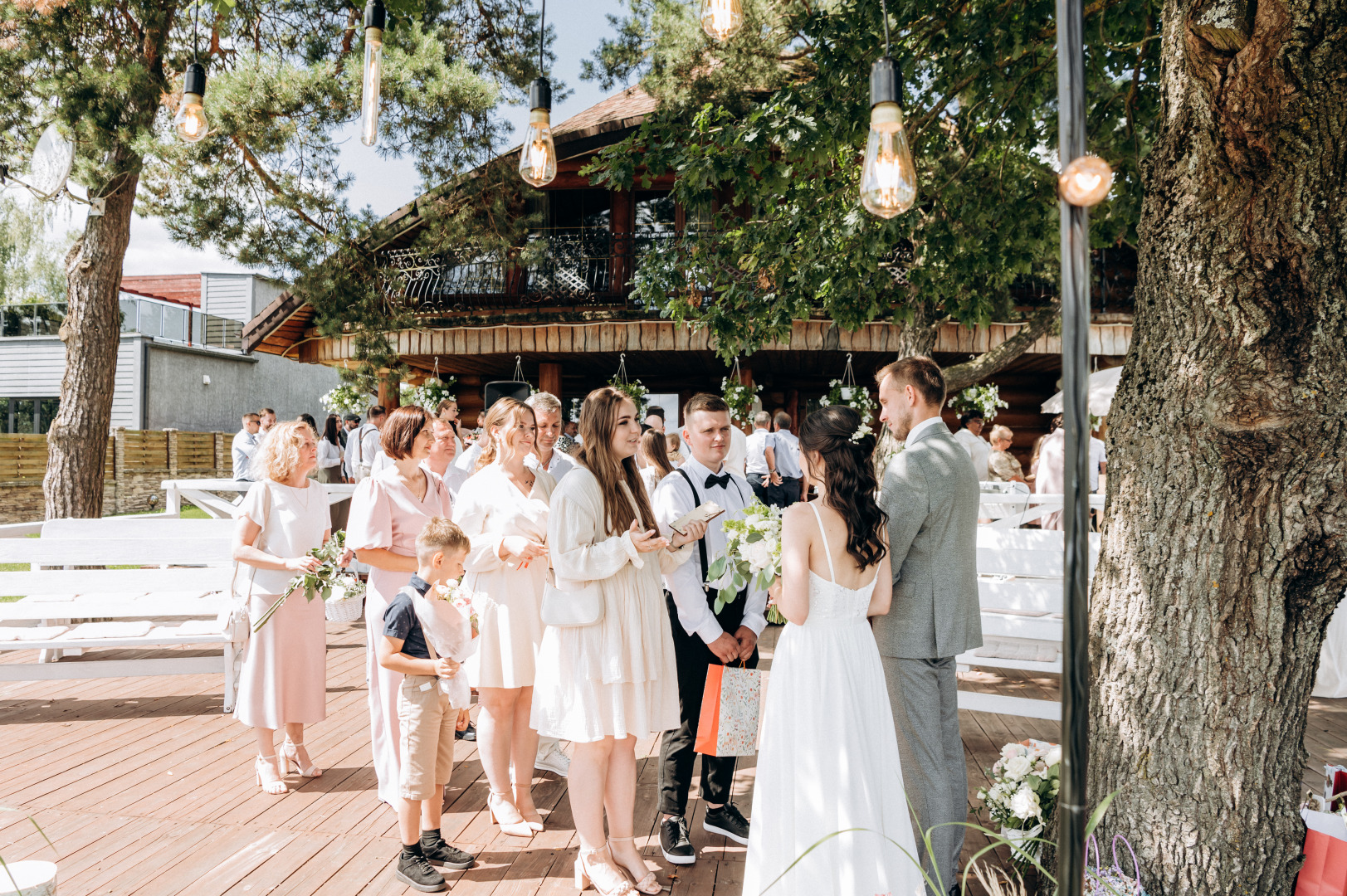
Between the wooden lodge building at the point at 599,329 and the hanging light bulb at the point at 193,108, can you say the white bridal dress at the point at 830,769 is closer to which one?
the hanging light bulb at the point at 193,108

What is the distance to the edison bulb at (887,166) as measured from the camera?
6.38 feet

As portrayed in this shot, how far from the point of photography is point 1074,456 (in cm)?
135

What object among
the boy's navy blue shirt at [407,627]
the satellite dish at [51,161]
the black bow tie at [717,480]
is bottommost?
the boy's navy blue shirt at [407,627]

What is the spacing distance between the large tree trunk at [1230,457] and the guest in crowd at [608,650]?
1.52m

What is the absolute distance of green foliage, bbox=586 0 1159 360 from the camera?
500 cm

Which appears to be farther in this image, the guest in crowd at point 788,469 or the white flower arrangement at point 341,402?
the white flower arrangement at point 341,402

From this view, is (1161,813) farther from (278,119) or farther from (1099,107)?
(278,119)

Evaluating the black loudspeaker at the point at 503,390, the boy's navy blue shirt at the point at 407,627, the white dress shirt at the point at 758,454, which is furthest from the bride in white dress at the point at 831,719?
the black loudspeaker at the point at 503,390

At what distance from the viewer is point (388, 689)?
353 cm

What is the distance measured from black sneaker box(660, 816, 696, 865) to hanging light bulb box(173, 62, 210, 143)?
11.5 feet

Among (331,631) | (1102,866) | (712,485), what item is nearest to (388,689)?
(712,485)

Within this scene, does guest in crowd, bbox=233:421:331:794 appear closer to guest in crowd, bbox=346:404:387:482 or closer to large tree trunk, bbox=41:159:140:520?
large tree trunk, bbox=41:159:140:520

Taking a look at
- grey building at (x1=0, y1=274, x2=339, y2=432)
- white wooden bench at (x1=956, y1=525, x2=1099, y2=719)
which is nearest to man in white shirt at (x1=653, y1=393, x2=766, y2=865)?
white wooden bench at (x1=956, y1=525, x2=1099, y2=719)

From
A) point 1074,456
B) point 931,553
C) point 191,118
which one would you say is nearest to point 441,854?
point 931,553
